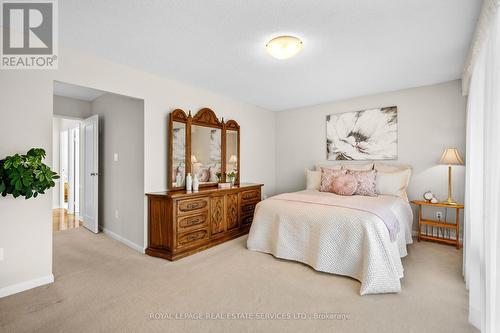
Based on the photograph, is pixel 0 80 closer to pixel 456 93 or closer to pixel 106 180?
pixel 106 180

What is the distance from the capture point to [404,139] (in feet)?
13.0

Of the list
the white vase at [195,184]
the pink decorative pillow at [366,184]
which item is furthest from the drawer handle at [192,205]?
the pink decorative pillow at [366,184]

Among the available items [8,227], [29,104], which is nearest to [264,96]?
[29,104]

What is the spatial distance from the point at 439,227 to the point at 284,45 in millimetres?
3536

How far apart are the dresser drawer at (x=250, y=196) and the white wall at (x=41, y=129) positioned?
4.30ft

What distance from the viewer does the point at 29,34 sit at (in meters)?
2.25

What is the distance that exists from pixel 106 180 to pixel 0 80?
2135 mm

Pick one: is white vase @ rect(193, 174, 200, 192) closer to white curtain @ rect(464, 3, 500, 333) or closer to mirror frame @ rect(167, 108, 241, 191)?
mirror frame @ rect(167, 108, 241, 191)

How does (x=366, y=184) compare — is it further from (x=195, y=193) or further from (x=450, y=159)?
(x=195, y=193)

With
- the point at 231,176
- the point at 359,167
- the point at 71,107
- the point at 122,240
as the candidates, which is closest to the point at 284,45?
the point at 231,176

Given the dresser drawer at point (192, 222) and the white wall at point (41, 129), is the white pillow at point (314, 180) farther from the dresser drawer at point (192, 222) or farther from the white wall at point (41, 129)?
the white wall at point (41, 129)

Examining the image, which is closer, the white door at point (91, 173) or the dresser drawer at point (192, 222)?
the dresser drawer at point (192, 222)

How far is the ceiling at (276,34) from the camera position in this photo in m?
1.87

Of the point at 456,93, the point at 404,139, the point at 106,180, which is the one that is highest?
the point at 456,93
